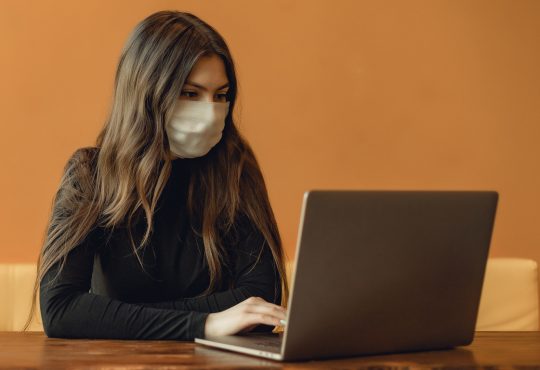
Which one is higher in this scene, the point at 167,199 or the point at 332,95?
the point at 332,95

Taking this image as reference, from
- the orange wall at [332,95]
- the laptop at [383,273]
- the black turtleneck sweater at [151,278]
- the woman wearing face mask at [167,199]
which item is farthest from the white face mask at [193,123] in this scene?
the orange wall at [332,95]

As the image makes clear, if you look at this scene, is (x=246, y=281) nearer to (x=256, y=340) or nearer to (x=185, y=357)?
(x=256, y=340)

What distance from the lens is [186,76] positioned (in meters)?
1.88

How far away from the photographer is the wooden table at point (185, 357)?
1268 millimetres

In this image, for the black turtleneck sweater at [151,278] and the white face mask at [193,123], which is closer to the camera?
the black turtleneck sweater at [151,278]

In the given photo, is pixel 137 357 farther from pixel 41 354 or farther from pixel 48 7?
pixel 48 7

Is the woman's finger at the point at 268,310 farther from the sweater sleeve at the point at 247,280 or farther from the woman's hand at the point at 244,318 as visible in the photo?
the sweater sleeve at the point at 247,280

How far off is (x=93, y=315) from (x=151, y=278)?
27 centimetres

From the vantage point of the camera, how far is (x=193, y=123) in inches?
75.3

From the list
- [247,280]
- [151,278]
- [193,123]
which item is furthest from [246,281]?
[193,123]

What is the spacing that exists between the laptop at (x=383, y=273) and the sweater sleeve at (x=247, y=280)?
38 centimetres

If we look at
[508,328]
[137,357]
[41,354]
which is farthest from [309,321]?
[508,328]

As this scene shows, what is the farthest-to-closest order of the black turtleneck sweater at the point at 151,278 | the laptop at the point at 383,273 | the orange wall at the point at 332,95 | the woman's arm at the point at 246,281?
1. the orange wall at the point at 332,95
2. the woman's arm at the point at 246,281
3. the black turtleneck sweater at the point at 151,278
4. the laptop at the point at 383,273

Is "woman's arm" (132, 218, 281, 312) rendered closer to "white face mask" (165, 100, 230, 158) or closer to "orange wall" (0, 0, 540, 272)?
"white face mask" (165, 100, 230, 158)
